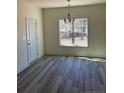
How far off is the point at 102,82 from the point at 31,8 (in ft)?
14.7

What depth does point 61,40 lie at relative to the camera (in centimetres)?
836

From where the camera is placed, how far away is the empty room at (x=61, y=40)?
5.29m

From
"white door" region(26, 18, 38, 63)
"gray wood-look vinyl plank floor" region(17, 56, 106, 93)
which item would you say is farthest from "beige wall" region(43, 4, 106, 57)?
"gray wood-look vinyl plank floor" region(17, 56, 106, 93)

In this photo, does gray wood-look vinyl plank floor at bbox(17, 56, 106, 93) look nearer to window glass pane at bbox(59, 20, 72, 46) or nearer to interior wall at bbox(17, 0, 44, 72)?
interior wall at bbox(17, 0, 44, 72)

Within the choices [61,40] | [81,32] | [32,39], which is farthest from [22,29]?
[81,32]

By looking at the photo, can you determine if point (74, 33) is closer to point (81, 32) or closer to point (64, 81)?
point (81, 32)

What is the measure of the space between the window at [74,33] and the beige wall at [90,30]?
223mm

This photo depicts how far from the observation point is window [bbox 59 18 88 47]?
7.93 meters

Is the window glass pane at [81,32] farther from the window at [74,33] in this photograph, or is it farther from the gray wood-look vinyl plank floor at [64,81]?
the gray wood-look vinyl plank floor at [64,81]

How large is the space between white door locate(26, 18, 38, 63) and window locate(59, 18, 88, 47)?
5.44 ft

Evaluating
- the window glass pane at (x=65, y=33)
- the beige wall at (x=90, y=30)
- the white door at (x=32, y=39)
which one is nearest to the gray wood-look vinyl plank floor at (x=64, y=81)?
the white door at (x=32, y=39)

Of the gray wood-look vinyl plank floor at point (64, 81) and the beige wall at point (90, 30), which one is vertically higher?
the beige wall at point (90, 30)
